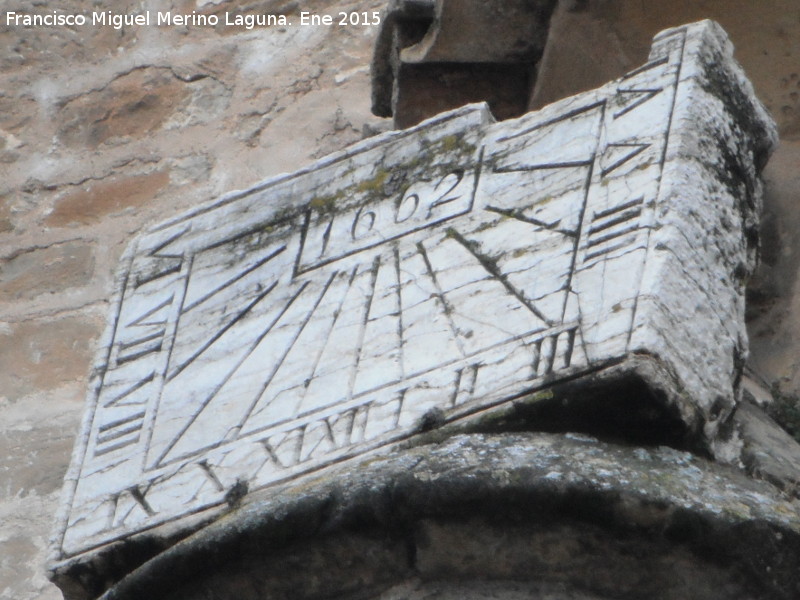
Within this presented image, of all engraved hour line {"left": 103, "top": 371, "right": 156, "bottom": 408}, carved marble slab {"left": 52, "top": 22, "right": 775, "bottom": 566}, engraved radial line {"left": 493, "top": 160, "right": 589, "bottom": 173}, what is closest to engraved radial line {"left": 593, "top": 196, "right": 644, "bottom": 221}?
carved marble slab {"left": 52, "top": 22, "right": 775, "bottom": 566}

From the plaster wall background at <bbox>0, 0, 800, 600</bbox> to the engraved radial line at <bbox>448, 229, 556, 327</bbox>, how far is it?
22.1 inches

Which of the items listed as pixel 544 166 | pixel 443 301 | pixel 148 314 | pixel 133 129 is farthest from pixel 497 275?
pixel 133 129

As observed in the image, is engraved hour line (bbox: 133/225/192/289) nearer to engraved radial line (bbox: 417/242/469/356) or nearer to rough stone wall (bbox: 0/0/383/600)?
engraved radial line (bbox: 417/242/469/356)

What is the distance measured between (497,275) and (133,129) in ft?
5.27

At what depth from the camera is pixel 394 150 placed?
2.10 meters

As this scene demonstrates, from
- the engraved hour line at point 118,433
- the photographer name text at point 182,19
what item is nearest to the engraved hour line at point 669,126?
the engraved hour line at point 118,433

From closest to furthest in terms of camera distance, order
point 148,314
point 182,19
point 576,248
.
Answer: point 576,248, point 148,314, point 182,19

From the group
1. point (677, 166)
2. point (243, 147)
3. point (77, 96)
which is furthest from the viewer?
point (77, 96)

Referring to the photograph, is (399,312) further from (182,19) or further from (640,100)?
Result: (182,19)

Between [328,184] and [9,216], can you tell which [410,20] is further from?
[9,216]

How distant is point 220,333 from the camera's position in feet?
6.50

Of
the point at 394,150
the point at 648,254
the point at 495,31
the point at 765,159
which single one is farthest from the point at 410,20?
the point at 648,254

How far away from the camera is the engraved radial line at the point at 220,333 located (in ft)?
6.47

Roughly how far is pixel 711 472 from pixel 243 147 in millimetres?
1668
